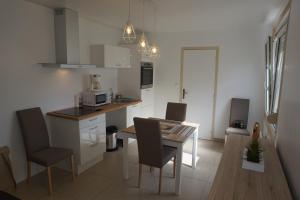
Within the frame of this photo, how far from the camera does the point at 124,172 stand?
3.06 m

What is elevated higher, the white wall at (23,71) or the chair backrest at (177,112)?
the white wall at (23,71)

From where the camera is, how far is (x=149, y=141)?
2604 mm

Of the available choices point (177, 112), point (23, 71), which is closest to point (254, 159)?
point (177, 112)

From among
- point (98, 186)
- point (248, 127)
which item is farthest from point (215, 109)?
point (98, 186)

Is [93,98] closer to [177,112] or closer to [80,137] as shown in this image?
[80,137]

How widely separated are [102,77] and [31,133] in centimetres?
191

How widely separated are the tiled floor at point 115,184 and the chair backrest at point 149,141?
1.49ft

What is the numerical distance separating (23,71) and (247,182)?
2.98 metres

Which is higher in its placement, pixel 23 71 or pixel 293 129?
pixel 23 71

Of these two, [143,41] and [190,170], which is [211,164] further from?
[143,41]

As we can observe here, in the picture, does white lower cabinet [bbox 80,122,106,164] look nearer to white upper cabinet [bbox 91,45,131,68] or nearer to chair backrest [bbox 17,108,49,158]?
chair backrest [bbox 17,108,49,158]

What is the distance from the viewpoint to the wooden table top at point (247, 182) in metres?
1.31

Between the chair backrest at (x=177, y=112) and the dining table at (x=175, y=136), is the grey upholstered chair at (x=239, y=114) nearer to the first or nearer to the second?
the chair backrest at (x=177, y=112)

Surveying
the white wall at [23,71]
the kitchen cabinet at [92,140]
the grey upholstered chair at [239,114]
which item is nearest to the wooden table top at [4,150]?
the white wall at [23,71]
